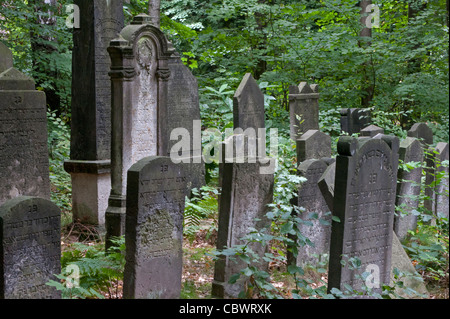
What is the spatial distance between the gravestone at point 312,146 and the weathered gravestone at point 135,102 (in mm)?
1911

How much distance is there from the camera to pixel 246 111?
30.6ft

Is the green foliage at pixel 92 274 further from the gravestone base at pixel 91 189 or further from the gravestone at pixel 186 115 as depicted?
the gravestone at pixel 186 115

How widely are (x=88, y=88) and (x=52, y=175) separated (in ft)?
10.2

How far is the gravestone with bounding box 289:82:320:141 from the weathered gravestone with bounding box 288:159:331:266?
5392mm

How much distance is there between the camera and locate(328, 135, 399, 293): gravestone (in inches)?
216

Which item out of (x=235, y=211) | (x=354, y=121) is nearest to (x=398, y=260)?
(x=235, y=211)

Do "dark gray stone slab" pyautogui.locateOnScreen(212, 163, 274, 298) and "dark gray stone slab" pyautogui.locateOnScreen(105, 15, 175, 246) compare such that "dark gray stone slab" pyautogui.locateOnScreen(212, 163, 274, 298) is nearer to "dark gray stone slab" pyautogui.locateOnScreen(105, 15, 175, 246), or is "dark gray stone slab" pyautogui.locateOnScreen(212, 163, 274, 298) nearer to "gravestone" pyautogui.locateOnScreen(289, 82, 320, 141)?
"dark gray stone slab" pyautogui.locateOnScreen(105, 15, 175, 246)

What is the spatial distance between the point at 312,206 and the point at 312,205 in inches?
0.5

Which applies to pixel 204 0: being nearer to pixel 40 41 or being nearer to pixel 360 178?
pixel 40 41

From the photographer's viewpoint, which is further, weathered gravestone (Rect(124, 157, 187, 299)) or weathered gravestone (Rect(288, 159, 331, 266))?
weathered gravestone (Rect(288, 159, 331, 266))

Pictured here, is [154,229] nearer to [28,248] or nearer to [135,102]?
[28,248]

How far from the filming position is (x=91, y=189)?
327 inches

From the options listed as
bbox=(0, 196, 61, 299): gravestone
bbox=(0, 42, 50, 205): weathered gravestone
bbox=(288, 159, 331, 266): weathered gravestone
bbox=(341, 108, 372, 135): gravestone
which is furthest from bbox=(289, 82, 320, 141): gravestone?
bbox=(0, 196, 61, 299): gravestone
